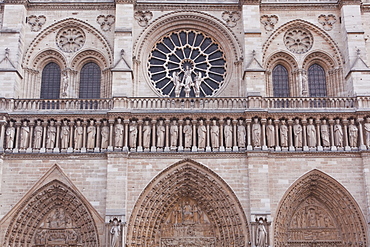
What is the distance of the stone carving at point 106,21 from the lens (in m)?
19.0

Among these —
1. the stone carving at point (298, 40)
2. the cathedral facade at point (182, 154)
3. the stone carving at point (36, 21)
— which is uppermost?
the stone carving at point (36, 21)

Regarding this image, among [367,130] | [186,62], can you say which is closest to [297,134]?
[367,130]

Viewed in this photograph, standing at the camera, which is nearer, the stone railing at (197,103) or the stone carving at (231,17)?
the stone railing at (197,103)

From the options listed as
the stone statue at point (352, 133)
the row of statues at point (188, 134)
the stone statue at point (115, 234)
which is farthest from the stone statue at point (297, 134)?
the stone statue at point (115, 234)

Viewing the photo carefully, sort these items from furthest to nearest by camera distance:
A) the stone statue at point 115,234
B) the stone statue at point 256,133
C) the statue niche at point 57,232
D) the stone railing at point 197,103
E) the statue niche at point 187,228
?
the stone railing at point 197,103 < the statue niche at point 187,228 < the stone statue at point 256,133 < the statue niche at point 57,232 < the stone statue at point 115,234

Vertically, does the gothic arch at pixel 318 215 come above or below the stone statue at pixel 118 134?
below

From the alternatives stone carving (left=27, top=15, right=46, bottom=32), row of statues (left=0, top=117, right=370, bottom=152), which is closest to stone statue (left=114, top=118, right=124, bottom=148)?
row of statues (left=0, top=117, right=370, bottom=152)

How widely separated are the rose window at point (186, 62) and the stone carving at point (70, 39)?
9.01 ft

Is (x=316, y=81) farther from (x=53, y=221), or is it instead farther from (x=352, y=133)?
(x=53, y=221)

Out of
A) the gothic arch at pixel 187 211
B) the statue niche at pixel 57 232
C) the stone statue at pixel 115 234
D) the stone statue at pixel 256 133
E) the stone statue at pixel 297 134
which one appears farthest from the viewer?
the stone statue at pixel 297 134

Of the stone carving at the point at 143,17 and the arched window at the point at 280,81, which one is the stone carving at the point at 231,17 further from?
the stone carving at the point at 143,17

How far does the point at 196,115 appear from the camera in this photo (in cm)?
1711

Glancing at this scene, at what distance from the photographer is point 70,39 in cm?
1911

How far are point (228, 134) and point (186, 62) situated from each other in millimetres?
3725
